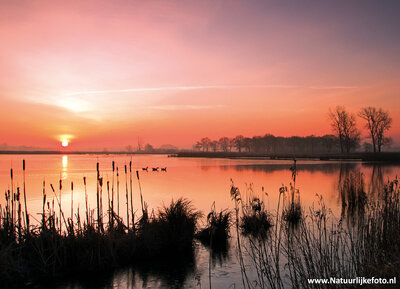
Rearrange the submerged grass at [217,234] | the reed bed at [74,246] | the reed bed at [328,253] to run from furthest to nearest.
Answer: the submerged grass at [217,234] < the reed bed at [74,246] < the reed bed at [328,253]

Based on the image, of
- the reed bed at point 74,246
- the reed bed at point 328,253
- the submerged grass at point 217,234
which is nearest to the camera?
the reed bed at point 328,253

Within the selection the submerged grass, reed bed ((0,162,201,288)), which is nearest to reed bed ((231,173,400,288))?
the submerged grass

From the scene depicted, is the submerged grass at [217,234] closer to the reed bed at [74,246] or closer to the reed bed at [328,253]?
the reed bed at [328,253]

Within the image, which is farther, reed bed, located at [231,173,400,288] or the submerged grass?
the submerged grass

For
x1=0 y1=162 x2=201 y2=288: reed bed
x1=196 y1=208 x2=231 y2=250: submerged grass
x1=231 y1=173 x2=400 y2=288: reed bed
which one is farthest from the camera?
x1=196 y1=208 x2=231 y2=250: submerged grass

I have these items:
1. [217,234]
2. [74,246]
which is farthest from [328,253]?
[74,246]

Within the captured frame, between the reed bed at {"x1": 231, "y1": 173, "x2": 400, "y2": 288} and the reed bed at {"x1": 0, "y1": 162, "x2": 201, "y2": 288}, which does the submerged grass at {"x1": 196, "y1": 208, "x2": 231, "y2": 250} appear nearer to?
the reed bed at {"x1": 231, "y1": 173, "x2": 400, "y2": 288}

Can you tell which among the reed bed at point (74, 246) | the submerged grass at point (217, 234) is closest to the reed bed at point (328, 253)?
the submerged grass at point (217, 234)

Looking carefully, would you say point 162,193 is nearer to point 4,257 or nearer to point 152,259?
point 152,259

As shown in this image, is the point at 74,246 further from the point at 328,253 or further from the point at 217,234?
the point at 328,253

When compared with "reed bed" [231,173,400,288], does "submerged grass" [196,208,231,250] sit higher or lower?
lower

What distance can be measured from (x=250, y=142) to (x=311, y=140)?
34.9 meters

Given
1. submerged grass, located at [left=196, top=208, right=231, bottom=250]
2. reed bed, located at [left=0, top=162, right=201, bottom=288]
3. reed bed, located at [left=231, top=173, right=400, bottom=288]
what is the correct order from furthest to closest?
submerged grass, located at [left=196, top=208, right=231, bottom=250]
reed bed, located at [left=0, top=162, right=201, bottom=288]
reed bed, located at [left=231, top=173, right=400, bottom=288]

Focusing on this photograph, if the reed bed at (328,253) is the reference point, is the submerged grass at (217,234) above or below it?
below
